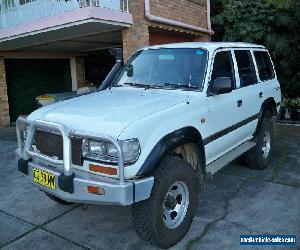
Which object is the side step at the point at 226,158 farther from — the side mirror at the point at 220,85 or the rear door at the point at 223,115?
the side mirror at the point at 220,85

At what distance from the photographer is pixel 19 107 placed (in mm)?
12953

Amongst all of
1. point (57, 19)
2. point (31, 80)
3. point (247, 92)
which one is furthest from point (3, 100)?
point (247, 92)

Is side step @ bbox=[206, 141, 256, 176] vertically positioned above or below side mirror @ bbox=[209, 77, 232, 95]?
below

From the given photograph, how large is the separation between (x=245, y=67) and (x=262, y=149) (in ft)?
4.79

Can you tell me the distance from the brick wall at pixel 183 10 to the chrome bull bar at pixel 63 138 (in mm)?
6173

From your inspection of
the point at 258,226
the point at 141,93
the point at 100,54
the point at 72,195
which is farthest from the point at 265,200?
the point at 100,54

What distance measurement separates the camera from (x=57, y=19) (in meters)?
8.16

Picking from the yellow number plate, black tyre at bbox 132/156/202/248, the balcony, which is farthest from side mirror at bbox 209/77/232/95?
the balcony

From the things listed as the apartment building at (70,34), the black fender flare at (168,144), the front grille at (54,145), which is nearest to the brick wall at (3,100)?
the apartment building at (70,34)

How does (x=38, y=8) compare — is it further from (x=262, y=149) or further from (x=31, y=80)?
(x=262, y=149)

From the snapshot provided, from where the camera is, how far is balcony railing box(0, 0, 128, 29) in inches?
334

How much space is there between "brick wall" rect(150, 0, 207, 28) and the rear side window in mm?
3937

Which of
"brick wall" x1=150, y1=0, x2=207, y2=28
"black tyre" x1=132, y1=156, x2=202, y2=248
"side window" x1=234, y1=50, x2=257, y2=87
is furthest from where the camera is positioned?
"brick wall" x1=150, y1=0, x2=207, y2=28

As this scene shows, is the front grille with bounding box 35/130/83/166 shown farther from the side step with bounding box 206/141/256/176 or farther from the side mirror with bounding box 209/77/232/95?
the side mirror with bounding box 209/77/232/95
